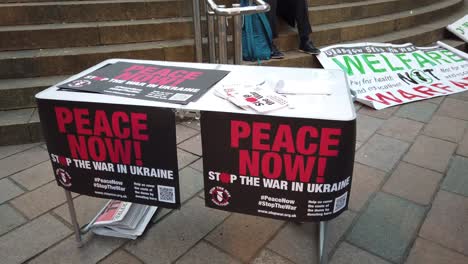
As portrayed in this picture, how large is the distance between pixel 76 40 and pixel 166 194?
265cm

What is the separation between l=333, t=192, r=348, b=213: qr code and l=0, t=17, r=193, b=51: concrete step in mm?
2935

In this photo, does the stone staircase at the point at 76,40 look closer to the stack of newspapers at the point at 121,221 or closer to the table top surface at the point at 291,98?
the stack of newspapers at the point at 121,221

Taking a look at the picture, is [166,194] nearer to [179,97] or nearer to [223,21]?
[179,97]

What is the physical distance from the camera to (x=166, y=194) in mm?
1775

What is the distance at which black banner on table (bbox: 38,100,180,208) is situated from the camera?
162 cm

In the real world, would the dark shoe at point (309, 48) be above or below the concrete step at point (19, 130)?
above

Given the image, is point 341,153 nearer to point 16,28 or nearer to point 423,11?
point 16,28

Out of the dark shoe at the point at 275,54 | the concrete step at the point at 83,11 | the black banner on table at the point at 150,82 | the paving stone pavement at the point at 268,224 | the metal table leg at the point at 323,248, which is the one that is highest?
the concrete step at the point at 83,11

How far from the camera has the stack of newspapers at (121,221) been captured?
206cm

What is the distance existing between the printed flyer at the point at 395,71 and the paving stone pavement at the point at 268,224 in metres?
1.10

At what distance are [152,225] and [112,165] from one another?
592 mm

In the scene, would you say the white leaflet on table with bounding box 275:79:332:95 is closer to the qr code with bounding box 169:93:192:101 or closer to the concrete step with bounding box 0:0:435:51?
the qr code with bounding box 169:93:192:101

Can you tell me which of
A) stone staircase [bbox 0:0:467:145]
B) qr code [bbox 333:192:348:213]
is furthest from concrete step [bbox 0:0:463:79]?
qr code [bbox 333:192:348:213]

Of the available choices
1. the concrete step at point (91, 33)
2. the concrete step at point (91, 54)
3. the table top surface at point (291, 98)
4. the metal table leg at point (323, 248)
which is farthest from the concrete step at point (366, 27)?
the metal table leg at point (323, 248)
